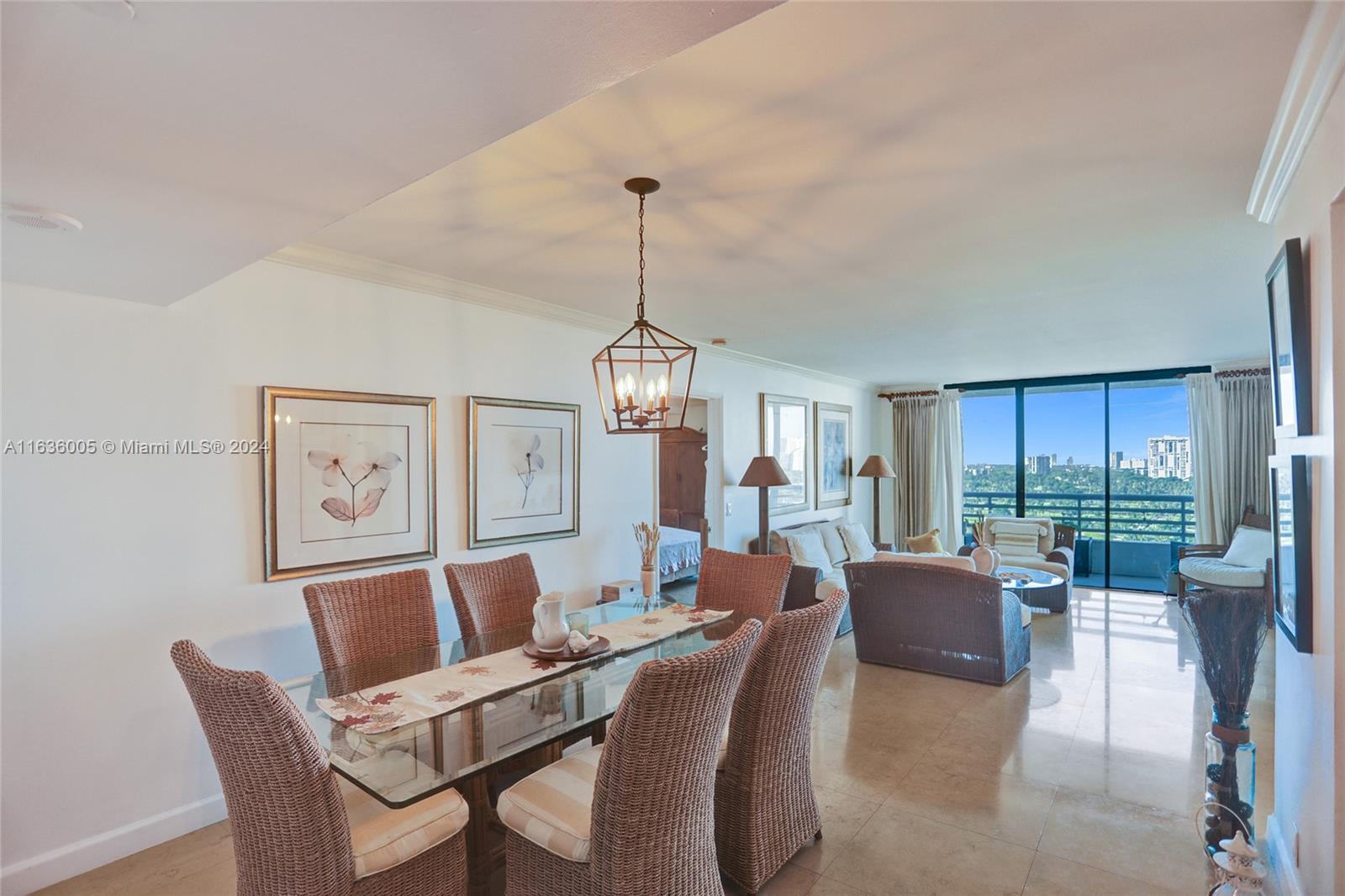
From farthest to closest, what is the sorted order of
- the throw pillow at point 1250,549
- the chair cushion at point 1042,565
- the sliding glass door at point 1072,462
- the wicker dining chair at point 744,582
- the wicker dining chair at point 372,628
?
the sliding glass door at point 1072,462 → the chair cushion at point 1042,565 → the throw pillow at point 1250,549 → the wicker dining chair at point 744,582 → the wicker dining chair at point 372,628

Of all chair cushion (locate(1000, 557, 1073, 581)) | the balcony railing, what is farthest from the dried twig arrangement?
the balcony railing

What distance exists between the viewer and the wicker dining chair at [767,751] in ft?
7.09

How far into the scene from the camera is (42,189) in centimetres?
147

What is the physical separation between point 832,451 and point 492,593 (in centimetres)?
543

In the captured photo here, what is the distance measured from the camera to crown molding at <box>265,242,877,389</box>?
118 inches

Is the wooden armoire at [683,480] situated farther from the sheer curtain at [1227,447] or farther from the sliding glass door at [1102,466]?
the sheer curtain at [1227,447]

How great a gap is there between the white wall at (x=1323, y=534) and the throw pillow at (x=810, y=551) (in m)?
3.74

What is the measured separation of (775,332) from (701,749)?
3.71 m

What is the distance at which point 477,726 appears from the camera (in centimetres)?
194

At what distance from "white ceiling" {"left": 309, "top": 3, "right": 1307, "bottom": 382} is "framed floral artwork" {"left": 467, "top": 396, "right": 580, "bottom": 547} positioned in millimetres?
720

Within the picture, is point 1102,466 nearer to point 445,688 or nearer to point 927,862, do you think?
point 927,862

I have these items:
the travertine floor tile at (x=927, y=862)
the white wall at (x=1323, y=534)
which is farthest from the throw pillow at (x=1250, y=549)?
the travertine floor tile at (x=927, y=862)

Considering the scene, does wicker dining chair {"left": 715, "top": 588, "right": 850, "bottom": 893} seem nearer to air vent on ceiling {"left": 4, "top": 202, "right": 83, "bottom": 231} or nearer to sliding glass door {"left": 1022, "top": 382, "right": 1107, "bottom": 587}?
air vent on ceiling {"left": 4, "top": 202, "right": 83, "bottom": 231}

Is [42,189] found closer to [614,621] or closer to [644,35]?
[644,35]
